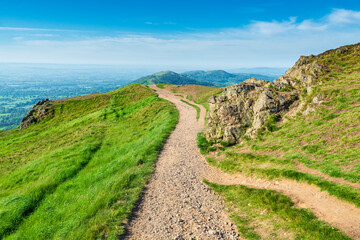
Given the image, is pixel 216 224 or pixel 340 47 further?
pixel 340 47

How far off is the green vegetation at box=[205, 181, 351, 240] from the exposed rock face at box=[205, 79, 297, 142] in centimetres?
1051

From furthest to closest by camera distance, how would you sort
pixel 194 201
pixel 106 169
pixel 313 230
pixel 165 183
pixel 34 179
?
pixel 34 179 < pixel 106 169 < pixel 165 183 < pixel 194 201 < pixel 313 230

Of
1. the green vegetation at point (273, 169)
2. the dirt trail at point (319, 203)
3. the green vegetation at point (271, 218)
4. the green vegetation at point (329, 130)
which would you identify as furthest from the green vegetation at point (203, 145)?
the green vegetation at point (271, 218)

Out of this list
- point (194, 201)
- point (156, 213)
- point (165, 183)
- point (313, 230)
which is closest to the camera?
point (313, 230)

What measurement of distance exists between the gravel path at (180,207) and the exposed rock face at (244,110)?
5.38m

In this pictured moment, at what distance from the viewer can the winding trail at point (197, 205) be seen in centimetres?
959

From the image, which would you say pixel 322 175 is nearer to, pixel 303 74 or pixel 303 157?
pixel 303 157

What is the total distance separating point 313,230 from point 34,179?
27732 millimetres

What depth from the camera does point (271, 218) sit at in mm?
10234

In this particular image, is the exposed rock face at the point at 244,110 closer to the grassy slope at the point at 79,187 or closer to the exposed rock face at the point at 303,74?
the exposed rock face at the point at 303,74

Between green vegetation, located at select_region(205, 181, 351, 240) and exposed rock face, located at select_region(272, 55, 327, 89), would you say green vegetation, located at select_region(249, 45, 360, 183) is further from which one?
green vegetation, located at select_region(205, 181, 351, 240)

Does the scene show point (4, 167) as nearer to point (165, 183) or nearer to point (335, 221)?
point (165, 183)

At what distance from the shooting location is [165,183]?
15844 mm

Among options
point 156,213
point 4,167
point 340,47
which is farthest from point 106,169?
point 340,47
